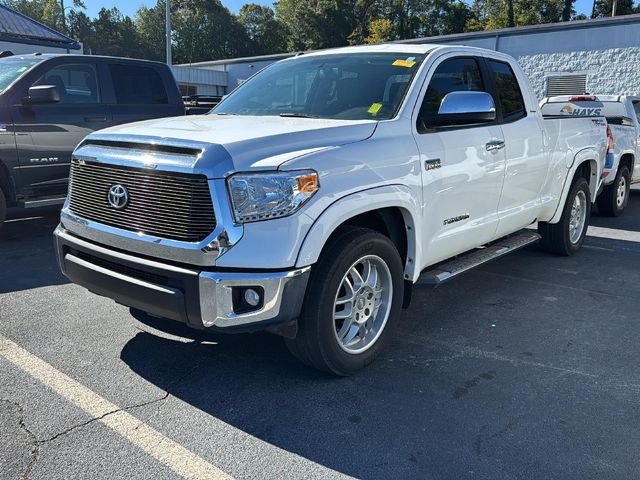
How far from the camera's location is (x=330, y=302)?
341cm

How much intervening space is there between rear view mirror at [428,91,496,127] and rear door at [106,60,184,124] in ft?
17.1

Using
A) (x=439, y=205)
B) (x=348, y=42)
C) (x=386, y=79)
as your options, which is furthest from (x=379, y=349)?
(x=348, y=42)

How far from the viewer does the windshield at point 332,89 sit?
4238mm

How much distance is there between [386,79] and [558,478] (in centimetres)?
285

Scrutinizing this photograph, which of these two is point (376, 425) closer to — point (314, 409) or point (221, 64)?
point (314, 409)

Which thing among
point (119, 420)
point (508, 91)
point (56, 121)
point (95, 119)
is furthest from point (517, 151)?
point (56, 121)

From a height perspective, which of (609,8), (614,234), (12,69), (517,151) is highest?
(609,8)

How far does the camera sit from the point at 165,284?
10.6 ft

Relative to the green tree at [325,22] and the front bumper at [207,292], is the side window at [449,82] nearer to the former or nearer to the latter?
the front bumper at [207,292]

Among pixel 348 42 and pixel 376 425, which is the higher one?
pixel 348 42

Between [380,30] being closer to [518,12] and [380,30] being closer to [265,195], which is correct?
[518,12]

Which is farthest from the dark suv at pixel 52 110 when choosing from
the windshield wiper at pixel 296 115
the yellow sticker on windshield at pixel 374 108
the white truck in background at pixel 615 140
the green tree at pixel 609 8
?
the green tree at pixel 609 8

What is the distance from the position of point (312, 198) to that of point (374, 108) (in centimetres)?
124

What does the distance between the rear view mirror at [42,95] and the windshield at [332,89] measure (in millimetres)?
2935
